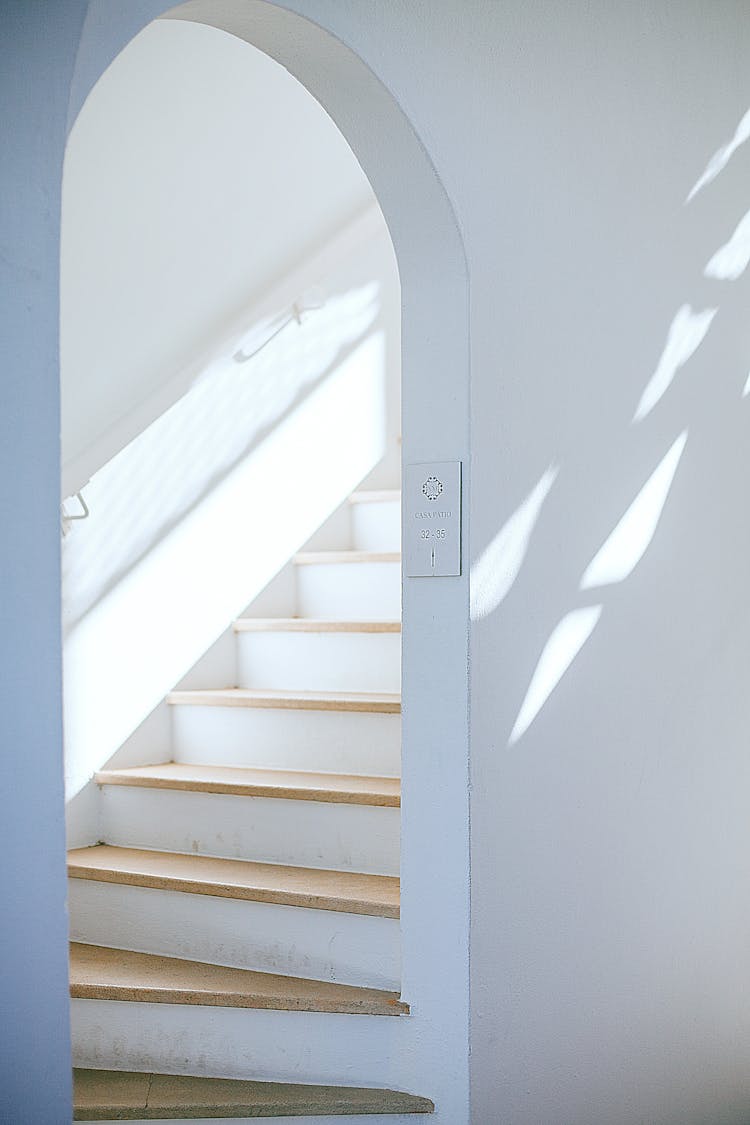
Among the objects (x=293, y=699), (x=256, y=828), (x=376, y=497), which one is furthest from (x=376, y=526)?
(x=256, y=828)

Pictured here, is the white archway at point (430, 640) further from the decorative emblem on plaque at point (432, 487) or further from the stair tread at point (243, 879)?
the stair tread at point (243, 879)

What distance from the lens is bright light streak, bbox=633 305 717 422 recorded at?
2.96 meters

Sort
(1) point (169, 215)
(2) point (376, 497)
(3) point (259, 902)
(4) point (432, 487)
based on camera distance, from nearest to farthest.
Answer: (4) point (432, 487), (3) point (259, 902), (1) point (169, 215), (2) point (376, 497)

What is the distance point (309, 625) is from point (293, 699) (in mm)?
349

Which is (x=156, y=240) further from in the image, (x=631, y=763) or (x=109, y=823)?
(x=631, y=763)

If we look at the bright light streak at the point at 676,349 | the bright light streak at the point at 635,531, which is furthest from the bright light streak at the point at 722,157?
the bright light streak at the point at 635,531

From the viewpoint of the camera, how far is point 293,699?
338 cm

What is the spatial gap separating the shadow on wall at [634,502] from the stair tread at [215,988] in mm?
600

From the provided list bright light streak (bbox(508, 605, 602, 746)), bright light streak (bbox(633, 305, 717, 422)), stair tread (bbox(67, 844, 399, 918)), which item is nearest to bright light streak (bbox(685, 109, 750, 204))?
bright light streak (bbox(633, 305, 717, 422))

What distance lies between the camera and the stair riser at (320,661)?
11.8ft

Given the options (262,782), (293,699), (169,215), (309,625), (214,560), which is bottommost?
(262,782)

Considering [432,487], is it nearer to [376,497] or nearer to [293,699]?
[293,699]

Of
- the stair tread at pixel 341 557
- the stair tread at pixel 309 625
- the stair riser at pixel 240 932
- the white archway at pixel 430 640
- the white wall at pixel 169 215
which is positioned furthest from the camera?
the stair tread at pixel 341 557

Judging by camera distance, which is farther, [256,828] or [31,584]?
[256,828]
